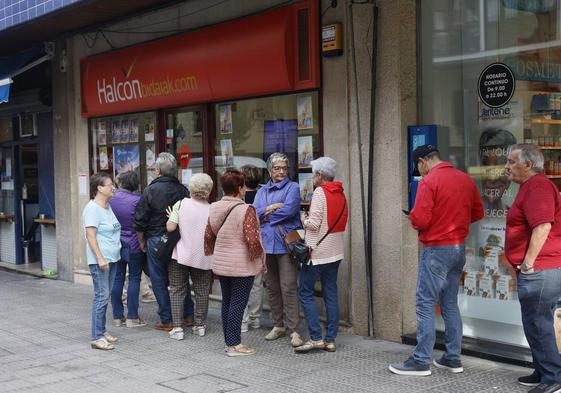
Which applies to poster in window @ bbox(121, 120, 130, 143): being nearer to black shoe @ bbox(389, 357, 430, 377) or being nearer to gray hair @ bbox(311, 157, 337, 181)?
gray hair @ bbox(311, 157, 337, 181)

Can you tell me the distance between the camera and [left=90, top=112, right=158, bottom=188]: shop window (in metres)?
10.8

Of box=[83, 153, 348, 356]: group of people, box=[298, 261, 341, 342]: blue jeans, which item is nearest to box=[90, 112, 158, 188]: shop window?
box=[83, 153, 348, 356]: group of people

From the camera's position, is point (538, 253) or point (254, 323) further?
point (254, 323)

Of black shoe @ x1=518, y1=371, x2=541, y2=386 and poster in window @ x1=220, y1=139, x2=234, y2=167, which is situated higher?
poster in window @ x1=220, y1=139, x2=234, y2=167

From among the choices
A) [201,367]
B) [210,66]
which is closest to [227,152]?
[210,66]

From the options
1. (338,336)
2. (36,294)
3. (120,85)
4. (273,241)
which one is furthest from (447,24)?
(36,294)

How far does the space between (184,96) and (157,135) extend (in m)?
1.09

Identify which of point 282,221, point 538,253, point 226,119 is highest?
point 226,119

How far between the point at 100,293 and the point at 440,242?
10.7ft

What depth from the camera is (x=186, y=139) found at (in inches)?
397

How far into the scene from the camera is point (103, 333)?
732cm

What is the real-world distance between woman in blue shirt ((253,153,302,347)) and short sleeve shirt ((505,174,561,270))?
2.23 meters

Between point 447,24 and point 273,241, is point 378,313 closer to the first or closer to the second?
point 273,241

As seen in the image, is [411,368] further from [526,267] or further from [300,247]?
[300,247]
